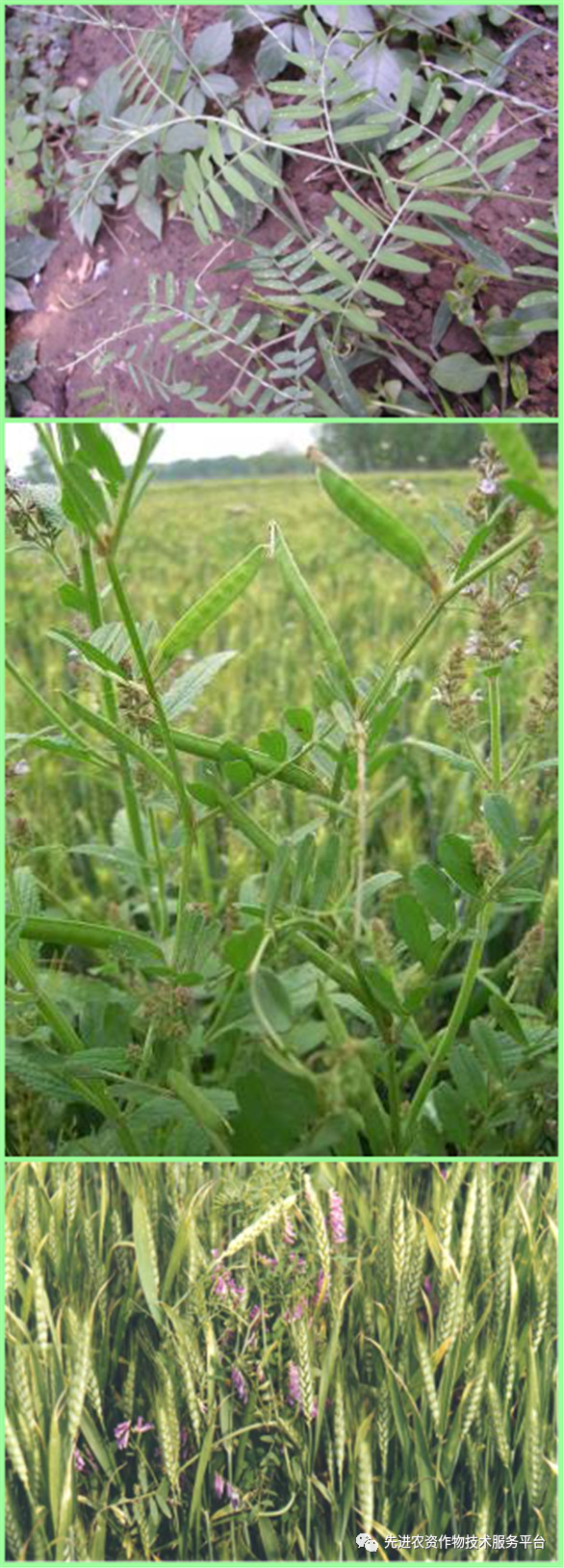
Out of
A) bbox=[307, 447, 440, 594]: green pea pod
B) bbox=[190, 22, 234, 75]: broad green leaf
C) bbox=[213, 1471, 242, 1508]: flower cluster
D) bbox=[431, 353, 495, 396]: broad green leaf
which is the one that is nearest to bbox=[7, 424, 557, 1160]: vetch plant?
bbox=[307, 447, 440, 594]: green pea pod

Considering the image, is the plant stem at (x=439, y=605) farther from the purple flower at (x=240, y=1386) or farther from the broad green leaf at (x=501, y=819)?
the purple flower at (x=240, y=1386)

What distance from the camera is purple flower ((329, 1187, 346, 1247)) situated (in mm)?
687

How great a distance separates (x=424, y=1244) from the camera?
70cm

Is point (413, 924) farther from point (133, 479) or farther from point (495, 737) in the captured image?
point (133, 479)

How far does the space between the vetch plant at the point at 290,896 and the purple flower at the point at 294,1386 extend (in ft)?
0.16

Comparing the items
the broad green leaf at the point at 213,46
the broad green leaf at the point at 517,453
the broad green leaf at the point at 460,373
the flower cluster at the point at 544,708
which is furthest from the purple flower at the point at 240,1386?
the broad green leaf at the point at 213,46

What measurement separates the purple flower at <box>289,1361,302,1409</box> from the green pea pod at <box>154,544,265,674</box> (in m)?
0.37

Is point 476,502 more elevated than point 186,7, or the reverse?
point 186,7

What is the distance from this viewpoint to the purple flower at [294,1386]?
699 millimetres

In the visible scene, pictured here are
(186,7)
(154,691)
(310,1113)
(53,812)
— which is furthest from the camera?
(186,7)

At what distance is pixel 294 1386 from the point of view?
70 centimetres

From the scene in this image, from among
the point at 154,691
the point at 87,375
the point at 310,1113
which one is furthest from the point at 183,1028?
the point at 87,375

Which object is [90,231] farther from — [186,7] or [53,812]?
[53,812]

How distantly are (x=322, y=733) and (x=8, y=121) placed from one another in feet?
3.61
